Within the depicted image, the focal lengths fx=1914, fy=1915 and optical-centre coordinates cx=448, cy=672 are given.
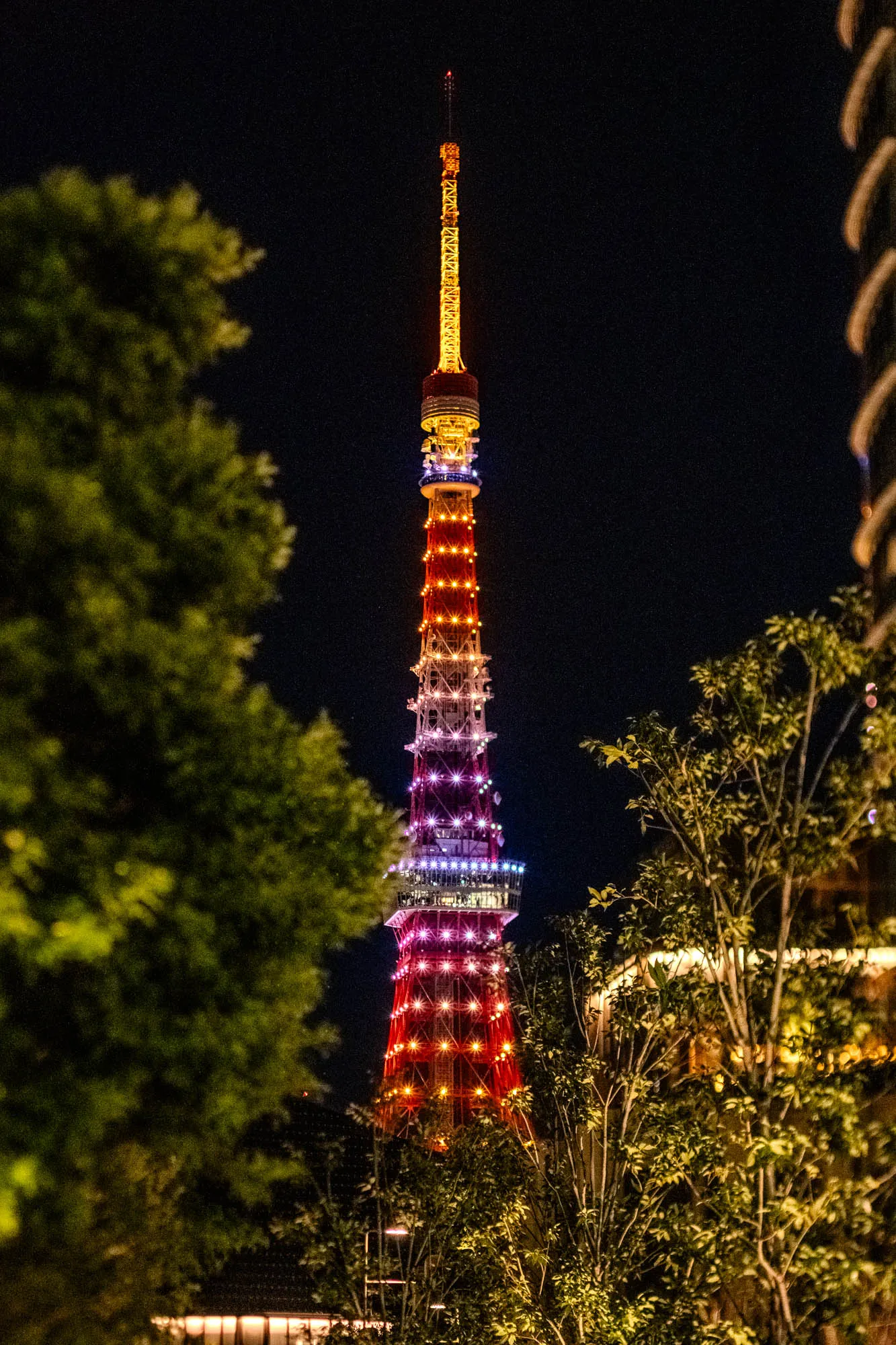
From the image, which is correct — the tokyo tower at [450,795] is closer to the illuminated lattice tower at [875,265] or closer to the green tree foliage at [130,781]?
the illuminated lattice tower at [875,265]

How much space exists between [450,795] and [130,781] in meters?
76.4

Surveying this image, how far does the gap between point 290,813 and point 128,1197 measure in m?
2.60

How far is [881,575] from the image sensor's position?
41.6m

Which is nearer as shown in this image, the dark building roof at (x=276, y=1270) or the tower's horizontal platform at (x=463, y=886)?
the dark building roof at (x=276, y=1270)

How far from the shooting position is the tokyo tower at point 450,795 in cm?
8106

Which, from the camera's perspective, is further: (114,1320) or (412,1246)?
(412,1246)

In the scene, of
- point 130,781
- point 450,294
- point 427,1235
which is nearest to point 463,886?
point 450,294

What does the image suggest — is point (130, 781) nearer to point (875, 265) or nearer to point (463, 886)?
point (875, 265)

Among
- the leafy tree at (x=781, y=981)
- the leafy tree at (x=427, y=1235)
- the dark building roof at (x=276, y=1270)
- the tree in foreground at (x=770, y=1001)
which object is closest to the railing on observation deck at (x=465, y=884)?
the dark building roof at (x=276, y=1270)

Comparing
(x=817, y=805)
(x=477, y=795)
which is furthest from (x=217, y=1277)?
(x=477, y=795)

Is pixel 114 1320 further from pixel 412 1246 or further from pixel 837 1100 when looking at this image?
pixel 412 1246

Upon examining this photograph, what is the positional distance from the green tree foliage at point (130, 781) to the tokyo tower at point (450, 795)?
69382mm

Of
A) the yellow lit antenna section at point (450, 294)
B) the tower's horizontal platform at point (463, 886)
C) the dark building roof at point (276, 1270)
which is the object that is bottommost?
the dark building roof at point (276, 1270)

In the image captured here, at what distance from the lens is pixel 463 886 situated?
3349 inches
